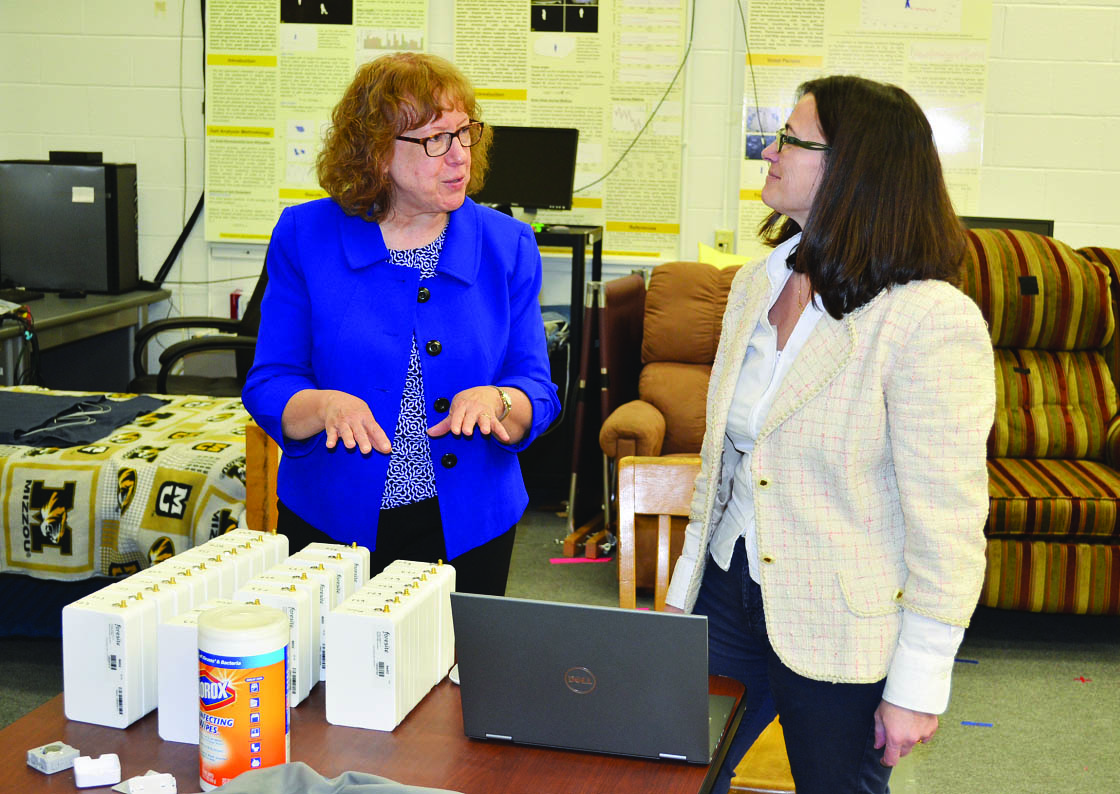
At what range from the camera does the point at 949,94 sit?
4.87m

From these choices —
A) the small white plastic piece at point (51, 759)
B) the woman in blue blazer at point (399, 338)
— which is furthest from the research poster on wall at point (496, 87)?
the small white plastic piece at point (51, 759)

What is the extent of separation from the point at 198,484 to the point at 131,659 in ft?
5.87

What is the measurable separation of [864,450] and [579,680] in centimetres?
43

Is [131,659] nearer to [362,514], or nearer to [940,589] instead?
[362,514]

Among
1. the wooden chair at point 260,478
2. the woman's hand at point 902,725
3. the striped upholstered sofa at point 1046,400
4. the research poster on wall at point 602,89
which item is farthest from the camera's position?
the research poster on wall at point 602,89

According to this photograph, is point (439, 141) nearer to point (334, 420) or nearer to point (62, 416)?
point (334, 420)

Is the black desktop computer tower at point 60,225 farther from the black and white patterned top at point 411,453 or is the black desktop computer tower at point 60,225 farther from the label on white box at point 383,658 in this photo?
the label on white box at point 383,658

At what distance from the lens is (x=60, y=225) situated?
486 centimetres

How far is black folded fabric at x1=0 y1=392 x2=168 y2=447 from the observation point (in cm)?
314

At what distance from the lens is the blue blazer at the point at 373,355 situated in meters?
1.73

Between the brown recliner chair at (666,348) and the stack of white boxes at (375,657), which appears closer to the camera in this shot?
the stack of white boxes at (375,657)

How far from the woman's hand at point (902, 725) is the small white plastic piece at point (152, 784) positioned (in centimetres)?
81

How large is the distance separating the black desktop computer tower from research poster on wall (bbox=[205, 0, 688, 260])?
483 mm

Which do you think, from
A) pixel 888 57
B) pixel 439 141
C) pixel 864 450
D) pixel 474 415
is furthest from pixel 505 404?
pixel 888 57
